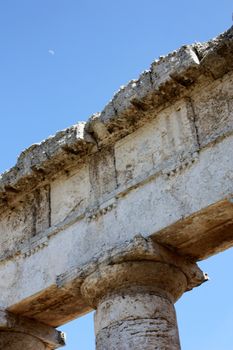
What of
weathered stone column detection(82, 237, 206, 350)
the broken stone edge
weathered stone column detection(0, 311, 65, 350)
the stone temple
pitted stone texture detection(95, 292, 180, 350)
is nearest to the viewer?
pitted stone texture detection(95, 292, 180, 350)

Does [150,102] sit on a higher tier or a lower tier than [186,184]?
higher

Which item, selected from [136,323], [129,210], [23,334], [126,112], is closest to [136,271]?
[136,323]

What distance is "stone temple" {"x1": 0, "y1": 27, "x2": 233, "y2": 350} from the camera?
8.13 m

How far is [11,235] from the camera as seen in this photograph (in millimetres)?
10430

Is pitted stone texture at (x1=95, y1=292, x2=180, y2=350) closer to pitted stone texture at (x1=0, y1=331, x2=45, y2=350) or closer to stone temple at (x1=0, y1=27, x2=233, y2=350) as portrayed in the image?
stone temple at (x1=0, y1=27, x2=233, y2=350)

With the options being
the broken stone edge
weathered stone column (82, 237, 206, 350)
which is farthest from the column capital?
the broken stone edge

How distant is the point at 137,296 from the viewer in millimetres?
8180

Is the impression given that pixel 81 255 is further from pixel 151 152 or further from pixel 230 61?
pixel 230 61

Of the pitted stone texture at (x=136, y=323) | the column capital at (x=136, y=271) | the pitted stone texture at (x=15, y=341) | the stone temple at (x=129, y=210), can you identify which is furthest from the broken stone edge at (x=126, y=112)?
the pitted stone texture at (x=136, y=323)

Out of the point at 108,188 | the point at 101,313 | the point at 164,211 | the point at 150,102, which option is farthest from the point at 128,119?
the point at 101,313

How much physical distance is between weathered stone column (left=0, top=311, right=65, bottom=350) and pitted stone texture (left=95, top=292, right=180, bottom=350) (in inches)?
67.3

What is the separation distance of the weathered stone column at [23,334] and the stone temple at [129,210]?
2cm

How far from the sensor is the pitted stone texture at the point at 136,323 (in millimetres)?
7809

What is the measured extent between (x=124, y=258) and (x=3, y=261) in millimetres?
2583
